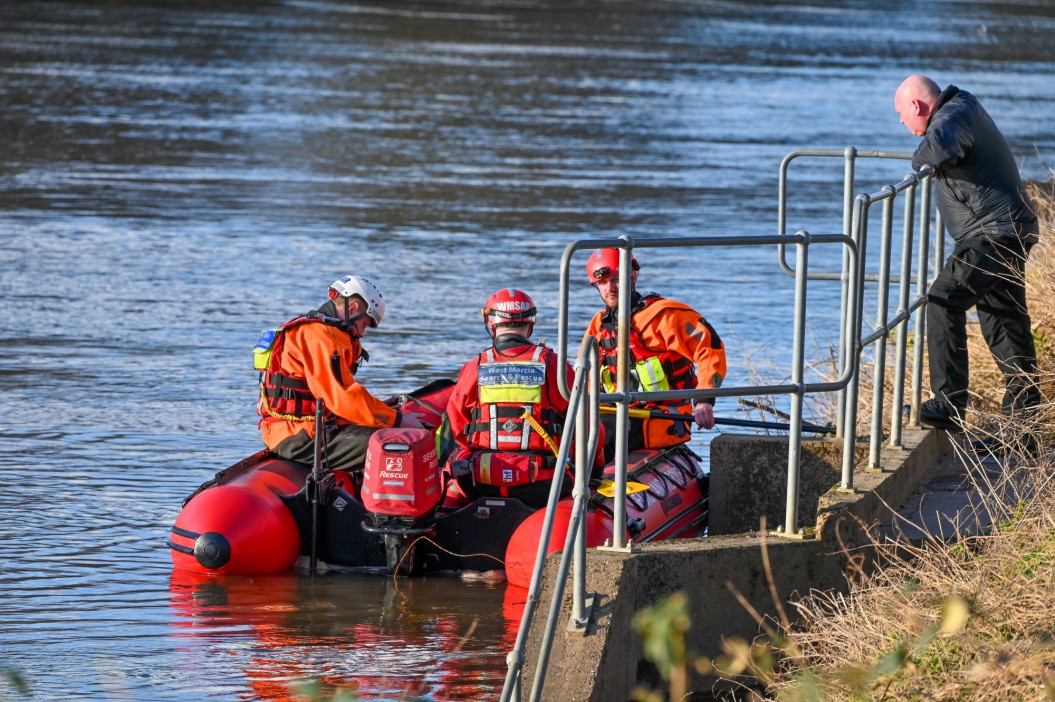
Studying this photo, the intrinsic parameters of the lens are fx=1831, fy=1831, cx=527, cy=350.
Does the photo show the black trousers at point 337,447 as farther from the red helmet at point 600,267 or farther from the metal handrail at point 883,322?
the metal handrail at point 883,322

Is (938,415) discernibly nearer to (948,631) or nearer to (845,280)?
(845,280)

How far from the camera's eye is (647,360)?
376 inches

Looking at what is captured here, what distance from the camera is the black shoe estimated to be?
9.23m

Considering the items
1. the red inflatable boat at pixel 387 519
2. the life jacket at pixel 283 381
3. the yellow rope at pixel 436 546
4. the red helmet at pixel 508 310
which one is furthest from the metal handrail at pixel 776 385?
the life jacket at pixel 283 381

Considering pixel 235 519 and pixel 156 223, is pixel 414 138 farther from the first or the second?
pixel 235 519

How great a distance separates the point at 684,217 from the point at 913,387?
1242 cm

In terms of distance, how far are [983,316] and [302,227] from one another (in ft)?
40.6

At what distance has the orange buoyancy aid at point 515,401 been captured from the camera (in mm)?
8820

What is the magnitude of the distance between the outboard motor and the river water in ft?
1.16

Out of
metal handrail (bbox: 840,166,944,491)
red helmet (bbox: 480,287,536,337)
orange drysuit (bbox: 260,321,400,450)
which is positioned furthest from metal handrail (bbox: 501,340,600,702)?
orange drysuit (bbox: 260,321,400,450)

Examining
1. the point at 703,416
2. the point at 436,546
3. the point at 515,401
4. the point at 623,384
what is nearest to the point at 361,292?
the point at 515,401

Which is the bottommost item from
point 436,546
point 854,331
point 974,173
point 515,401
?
point 436,546

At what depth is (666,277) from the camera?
18359 mm

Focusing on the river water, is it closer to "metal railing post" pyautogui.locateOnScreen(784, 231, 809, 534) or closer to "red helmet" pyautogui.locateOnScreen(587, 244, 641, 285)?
"metal railing post" pyautogui.locateOnScreen(784, 231, 809, 534)
